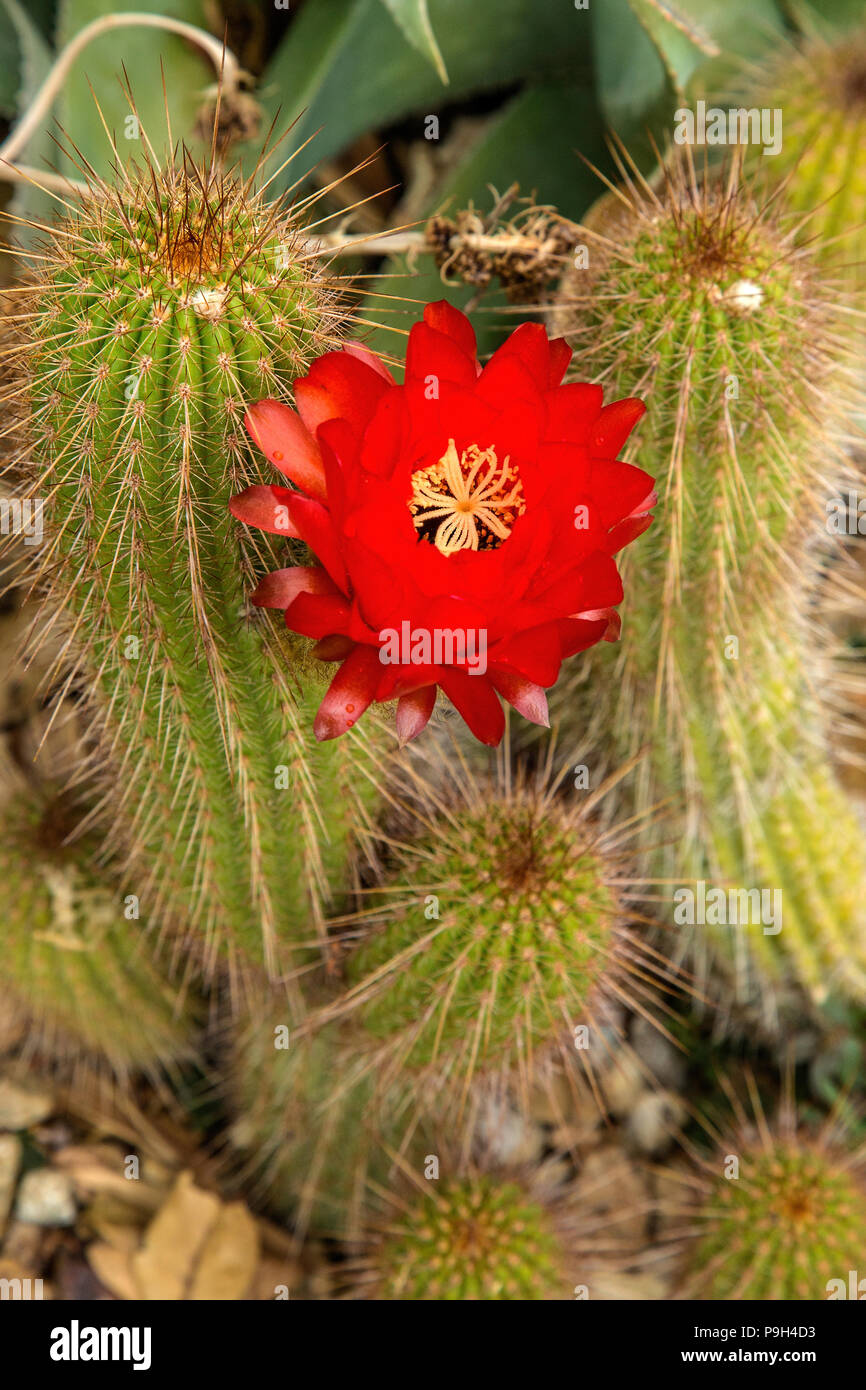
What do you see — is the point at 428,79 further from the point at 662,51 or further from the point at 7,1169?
the point at 7,1169

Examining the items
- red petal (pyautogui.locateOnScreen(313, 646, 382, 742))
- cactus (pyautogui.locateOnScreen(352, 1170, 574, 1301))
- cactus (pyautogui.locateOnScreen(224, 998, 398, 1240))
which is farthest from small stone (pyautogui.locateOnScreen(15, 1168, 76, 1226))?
red petal (pyautogui.locateOnScreen(313, 646, 382, 742))

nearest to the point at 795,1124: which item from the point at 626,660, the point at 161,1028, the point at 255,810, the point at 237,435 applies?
the point at 626,660

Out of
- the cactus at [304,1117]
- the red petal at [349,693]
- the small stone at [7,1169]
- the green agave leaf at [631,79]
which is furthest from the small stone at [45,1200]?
the green agave leaf at [631,79]

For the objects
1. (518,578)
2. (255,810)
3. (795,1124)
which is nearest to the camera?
(518,578)

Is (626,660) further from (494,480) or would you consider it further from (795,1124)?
(795,1124)

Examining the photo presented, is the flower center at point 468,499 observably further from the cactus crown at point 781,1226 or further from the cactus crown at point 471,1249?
the cactus crown at point 781,1226
